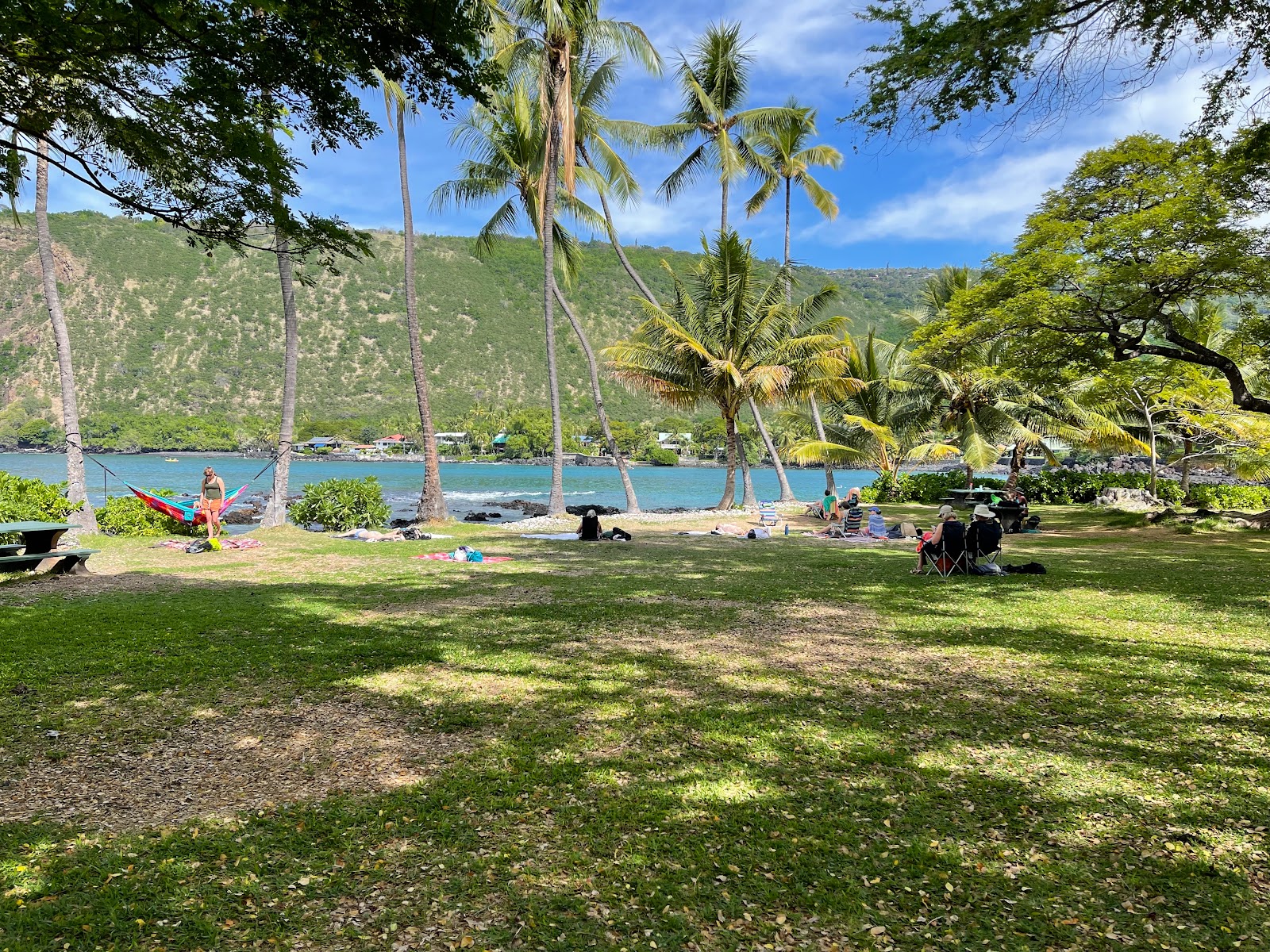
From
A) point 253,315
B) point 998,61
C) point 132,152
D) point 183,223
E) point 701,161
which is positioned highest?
point 253,315

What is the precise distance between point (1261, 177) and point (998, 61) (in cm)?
642

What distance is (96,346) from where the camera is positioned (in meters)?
101

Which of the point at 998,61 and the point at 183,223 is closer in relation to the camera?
the point at 183,223

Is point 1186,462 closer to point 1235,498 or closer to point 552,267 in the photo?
point 1235,498

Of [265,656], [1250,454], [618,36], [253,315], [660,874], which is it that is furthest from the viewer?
[253,315]

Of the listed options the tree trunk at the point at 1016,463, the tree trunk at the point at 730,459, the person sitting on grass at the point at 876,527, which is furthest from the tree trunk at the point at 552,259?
the tree trunk at the point at 1016,463

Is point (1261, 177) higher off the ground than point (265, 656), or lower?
higher

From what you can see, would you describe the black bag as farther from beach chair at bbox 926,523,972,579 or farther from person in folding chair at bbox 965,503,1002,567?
beach chair at bbox 926,523,972,579

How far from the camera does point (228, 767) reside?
3.64m

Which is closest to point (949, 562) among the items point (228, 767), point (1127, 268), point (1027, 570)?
point (1027, 570)

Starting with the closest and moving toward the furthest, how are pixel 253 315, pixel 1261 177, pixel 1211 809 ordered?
pixel 1211 809
pixel 1261 177
pixel 253 315

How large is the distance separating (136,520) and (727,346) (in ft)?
53.7

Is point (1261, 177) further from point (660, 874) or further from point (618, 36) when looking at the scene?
point (618, 36)

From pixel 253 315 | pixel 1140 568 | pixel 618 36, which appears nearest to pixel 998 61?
pixel 1140 568
